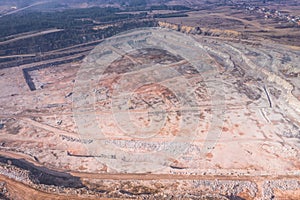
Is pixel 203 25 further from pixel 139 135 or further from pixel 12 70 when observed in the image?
pixel 139 135

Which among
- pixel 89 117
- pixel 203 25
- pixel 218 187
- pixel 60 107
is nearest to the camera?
pixel 218 187

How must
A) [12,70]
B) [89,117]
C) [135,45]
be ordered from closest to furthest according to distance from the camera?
[89,117]
[12,70]
[135,45]

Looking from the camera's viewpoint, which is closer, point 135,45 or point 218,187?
point 218,187

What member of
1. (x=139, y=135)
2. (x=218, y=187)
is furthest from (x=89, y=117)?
(x=218, y=187)

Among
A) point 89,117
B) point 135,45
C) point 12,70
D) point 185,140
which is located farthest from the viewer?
point 135,45

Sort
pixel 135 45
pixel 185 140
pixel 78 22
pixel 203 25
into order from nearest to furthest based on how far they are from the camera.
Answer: pixel 185 140
pixel 135 45
pixel 203 25
pixel 78 22

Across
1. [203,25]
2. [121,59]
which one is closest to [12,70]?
[121,59]

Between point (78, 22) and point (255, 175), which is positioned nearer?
point (255, 175)

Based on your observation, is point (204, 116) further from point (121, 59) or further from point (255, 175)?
point (121, 59)
